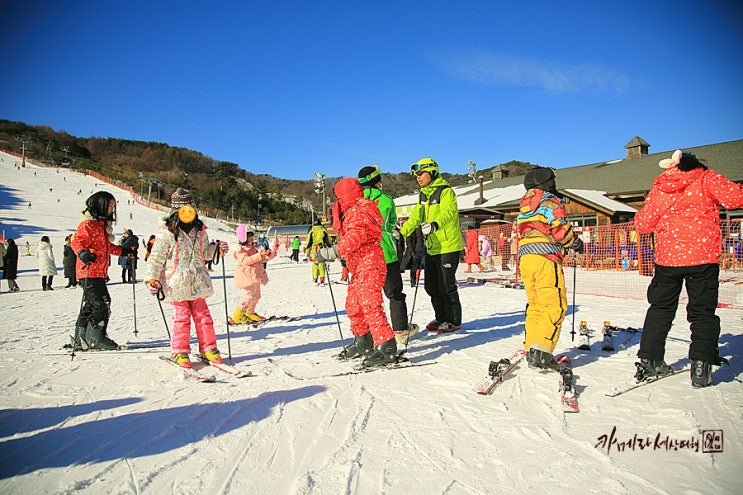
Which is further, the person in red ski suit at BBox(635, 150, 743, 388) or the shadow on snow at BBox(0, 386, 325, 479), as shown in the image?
the person in red ski suit at BBox(635, 150, 743, 388)

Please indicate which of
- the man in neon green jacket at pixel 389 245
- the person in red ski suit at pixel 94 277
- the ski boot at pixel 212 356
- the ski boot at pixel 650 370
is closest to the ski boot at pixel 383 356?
the man in neon green jacket at pixel 389 245

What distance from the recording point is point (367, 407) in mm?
2914

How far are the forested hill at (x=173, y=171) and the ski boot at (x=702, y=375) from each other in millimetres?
48897

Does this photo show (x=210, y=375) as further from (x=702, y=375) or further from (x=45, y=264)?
(x=45, y=264)

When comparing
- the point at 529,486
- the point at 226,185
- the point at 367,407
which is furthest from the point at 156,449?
the point at 226,185

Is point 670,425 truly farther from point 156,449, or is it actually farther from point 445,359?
point 156,449

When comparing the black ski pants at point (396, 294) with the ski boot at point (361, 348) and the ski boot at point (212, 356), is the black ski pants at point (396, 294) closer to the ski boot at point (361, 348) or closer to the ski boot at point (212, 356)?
the ski boot at point (361, 348)

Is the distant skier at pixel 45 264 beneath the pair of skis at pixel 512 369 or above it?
above

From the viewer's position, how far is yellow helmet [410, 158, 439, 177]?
5.07 m

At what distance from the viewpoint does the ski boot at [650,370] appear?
320 centimetres

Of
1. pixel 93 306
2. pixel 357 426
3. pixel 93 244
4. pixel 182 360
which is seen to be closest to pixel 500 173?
pixel 93 244

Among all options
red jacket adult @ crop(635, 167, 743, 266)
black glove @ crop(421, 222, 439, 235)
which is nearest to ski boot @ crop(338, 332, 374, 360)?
black glove @ crop(421, 222, 439, 235)

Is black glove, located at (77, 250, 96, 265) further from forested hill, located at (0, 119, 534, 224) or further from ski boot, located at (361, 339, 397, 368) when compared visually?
forested hill, located at (0, 119, 534, 224)

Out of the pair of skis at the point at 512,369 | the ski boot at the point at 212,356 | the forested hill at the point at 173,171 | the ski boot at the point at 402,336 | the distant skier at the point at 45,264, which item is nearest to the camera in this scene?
the pair of skis at the point at 512,369
